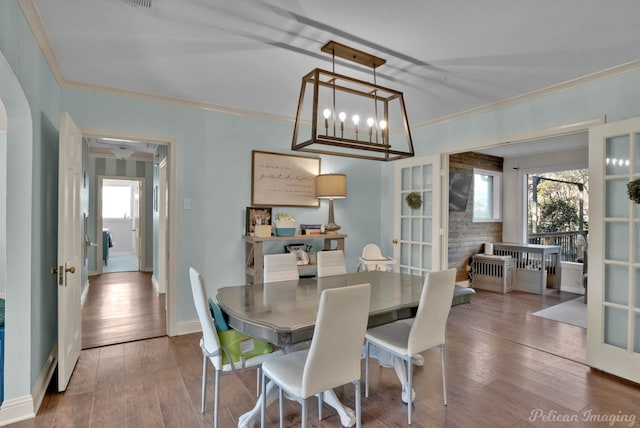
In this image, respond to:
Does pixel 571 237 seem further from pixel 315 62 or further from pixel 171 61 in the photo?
pixel 171 61

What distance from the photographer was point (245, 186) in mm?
3990

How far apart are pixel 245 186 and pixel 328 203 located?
115 cm

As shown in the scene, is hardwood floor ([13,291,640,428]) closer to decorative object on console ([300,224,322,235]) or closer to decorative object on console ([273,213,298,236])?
decorative object on console ([273,213,298,236])

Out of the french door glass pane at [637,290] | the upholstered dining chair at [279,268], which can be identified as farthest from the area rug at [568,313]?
the upholstered dining chair at [279,268]

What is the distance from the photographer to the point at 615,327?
9.10ft

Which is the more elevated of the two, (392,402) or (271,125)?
(271,125)

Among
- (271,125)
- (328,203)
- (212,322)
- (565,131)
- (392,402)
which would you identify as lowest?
(392,402)

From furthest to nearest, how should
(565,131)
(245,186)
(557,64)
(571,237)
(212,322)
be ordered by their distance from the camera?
1. (571,237)
2. (245,186)
3. (565,131)
4. (557,64)
5. (212,322)

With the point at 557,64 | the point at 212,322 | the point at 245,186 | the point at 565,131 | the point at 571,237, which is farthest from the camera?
the point at 571,237

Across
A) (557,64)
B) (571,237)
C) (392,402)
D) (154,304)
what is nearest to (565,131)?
(557,64)

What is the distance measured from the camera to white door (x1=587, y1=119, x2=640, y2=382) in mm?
2625

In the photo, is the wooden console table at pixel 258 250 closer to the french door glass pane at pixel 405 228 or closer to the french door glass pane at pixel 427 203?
the french door glass pane at pixel 405 228

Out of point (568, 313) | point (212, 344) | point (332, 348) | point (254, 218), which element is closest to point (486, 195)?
point (568, 313)

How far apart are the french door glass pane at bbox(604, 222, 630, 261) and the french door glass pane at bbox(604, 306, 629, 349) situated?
0.42 meters
